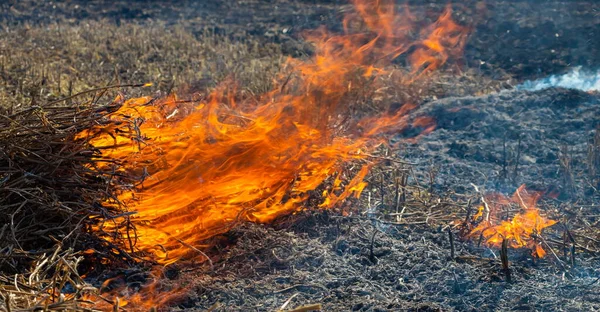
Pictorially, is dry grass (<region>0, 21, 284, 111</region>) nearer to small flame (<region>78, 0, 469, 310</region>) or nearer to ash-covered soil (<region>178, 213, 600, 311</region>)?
small flame (<region>78, 0, 469, 310</region>)

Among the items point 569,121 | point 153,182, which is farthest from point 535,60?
point 153,182

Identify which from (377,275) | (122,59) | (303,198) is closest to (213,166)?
(303,198)

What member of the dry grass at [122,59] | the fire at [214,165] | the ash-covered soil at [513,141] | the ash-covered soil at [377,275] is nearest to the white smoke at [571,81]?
the ash-covered soil at [513,141]

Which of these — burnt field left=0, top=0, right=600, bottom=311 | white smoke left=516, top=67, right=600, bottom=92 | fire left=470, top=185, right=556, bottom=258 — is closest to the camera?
burnt field left=0, top=0, right=600, bottom=311

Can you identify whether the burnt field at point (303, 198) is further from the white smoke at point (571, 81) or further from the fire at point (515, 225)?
the white smoke at point (571, 81)

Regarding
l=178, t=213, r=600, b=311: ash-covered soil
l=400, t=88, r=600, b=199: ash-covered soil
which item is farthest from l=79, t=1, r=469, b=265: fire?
l=400, t=88, r=600, b=199: ash-covered soil

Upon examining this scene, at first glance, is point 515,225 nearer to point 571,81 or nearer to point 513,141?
point 513,141

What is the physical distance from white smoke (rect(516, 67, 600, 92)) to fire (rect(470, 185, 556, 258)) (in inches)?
123

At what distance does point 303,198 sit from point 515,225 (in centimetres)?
144

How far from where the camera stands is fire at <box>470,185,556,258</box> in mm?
4727

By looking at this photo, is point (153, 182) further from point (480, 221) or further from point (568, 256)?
point (568, 256)

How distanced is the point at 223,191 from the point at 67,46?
206 inches

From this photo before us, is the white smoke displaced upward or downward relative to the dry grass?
downward

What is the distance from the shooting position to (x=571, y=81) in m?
8.45
